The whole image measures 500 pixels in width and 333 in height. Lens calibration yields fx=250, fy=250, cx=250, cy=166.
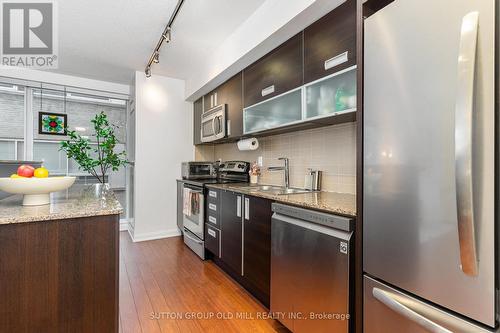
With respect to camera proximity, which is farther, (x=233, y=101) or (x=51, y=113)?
(x=51, y=113)

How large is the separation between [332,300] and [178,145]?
11.1 ft

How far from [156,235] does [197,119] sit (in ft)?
6.36

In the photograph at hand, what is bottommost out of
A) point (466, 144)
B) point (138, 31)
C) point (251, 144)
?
point (466, 144)

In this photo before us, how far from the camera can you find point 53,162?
4.07 metres

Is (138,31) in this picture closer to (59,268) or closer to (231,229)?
(231,229)

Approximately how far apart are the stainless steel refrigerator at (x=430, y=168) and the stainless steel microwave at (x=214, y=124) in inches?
86.0

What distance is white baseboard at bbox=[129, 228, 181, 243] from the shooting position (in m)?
3.74

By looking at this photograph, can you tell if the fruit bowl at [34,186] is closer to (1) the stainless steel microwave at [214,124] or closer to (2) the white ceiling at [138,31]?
(2) the white ceiling at [138,31]

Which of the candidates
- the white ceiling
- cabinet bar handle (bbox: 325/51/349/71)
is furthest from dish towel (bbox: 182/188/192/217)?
cabinet bar handle (bbox: 325/51/349/71)

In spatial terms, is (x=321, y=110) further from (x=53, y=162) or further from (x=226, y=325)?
(x=53, y=162)

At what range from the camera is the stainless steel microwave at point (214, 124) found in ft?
10.3

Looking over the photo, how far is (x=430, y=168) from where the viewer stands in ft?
2.94

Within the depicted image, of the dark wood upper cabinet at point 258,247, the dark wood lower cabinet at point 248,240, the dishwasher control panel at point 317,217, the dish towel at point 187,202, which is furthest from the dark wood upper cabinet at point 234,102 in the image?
the dishwasher control panel at point 317,217

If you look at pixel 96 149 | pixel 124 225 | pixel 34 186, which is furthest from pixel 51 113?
pixel 34 186
